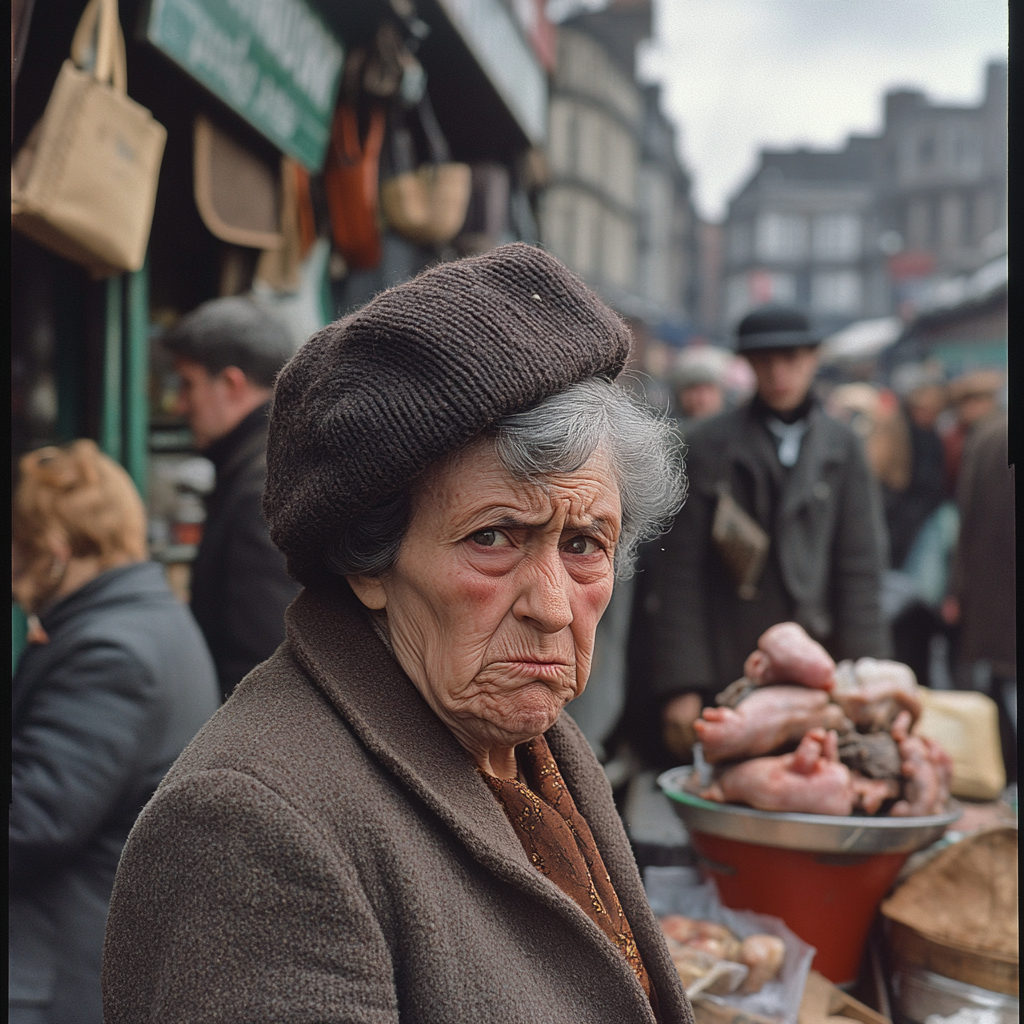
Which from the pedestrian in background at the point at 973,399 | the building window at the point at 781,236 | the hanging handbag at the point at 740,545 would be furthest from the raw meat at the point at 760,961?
the building window at the point at 781,236

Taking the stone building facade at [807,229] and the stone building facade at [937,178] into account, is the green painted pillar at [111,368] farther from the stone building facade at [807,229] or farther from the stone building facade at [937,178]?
the stone building facade at [807,229]

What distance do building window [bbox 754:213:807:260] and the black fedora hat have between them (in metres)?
67.8

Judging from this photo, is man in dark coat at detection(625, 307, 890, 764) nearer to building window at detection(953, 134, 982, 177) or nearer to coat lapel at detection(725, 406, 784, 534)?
coat lapel at detection(725, 406, 784, 534)

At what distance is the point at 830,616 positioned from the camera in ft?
13.4

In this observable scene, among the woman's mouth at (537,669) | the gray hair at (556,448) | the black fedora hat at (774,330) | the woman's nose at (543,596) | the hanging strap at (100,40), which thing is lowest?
the woman's mouth at (537,669)

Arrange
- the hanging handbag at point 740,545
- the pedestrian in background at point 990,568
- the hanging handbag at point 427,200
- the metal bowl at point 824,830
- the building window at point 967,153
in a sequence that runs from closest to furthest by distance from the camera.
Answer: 1. the metal bowl at point 824,830
2. the hanging handbag at point 740,545
3. the hanging handbag at point 427,200
4. the pedestrian in background at point 990,568
5. the building window at point 967,153

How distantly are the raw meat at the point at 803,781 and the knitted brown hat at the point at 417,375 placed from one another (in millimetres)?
1409

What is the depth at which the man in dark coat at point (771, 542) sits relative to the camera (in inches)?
157

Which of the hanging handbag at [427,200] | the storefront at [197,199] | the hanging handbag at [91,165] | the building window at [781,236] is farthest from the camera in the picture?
the building window at [781,236]

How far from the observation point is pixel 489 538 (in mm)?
1358

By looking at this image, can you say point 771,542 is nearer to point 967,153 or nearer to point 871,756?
point 871,756

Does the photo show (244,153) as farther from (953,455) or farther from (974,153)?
(974,153)

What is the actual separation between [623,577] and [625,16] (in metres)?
33.4

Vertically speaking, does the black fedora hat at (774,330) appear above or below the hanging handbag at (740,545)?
above
